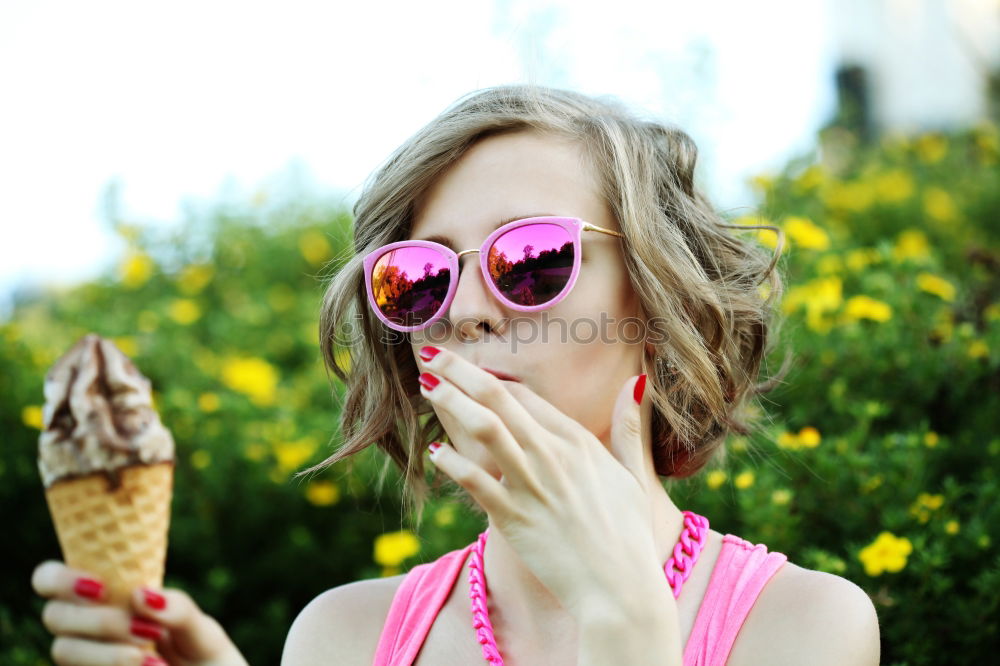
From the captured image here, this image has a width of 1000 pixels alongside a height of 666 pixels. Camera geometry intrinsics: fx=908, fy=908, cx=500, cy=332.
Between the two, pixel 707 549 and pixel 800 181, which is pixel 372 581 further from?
pixel 800 181

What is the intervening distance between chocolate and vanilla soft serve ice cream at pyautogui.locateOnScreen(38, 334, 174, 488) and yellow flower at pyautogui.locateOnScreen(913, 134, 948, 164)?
15.5 feet

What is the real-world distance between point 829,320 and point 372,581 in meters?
1.68

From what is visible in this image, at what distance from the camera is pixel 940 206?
4.26m

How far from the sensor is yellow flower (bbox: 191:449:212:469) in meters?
3.18

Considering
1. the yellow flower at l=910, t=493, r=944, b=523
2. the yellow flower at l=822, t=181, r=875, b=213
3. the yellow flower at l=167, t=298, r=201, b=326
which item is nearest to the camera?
the yellow flower at l=910, t=493, r=944, b=523

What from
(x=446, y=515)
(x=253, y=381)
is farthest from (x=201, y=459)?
(x=446, y=515)

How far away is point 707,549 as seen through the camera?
165cm

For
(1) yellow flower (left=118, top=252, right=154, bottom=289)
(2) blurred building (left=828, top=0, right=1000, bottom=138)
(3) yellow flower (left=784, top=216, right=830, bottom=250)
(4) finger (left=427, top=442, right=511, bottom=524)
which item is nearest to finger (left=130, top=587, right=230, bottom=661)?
(4) finger (left=427, top=442, right=511, bottom=524)

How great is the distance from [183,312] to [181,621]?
2.80 metres

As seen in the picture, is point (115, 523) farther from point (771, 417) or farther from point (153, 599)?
point (771, 417)

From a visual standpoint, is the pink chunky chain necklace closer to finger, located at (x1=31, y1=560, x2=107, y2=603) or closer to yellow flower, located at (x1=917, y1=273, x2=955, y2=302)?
finger, located at (x1=31, y1=560, x2=107, y2=603)

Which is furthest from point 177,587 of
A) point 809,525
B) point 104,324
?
point 809,525

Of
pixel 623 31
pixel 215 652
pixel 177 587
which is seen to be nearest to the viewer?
pixel 215 652

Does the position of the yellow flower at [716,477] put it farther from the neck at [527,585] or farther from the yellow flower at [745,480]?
the neck at [527,585]
